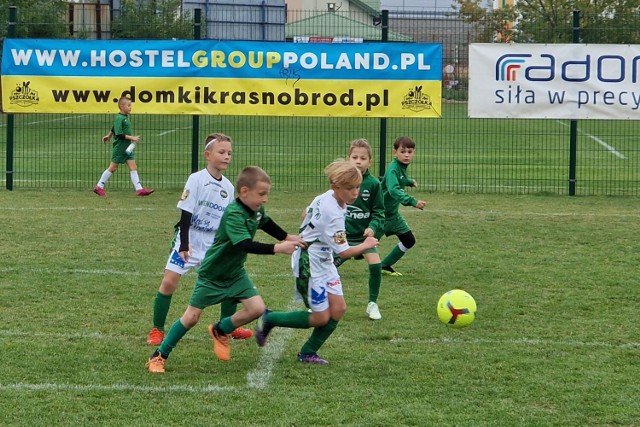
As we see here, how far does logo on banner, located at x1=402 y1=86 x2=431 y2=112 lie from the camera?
55.2 ft

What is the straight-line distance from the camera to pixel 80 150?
76.1 feet

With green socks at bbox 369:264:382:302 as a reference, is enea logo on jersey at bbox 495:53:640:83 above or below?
above

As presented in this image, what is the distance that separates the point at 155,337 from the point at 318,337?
134cm

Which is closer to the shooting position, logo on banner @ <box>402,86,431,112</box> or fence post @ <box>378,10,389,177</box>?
logo on banner @ <box>402,86,431,112</box>

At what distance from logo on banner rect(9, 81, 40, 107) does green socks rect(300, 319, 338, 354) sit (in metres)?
11.1

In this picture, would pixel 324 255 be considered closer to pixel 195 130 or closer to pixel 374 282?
pixel 374 282

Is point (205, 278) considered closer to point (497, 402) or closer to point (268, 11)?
point (497, 402)

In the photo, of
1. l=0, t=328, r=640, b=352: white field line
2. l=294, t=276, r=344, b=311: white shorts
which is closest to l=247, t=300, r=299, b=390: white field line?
l=0, t=328, r=640, b=352: white field line

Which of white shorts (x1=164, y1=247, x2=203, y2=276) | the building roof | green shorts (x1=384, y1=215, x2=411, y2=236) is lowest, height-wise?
white shorts (x1=164, y1=247, x2=203, y2=276)

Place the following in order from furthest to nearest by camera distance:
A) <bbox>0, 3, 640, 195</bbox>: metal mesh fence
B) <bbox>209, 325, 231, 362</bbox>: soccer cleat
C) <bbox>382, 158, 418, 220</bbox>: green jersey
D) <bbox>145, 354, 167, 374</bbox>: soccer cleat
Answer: <bbox>0, 3, 640, 195</bbox>: metal mesh fence
<bbox>382, 158, 418, 220</bbox>: green jersey
<bbox>209, 325, 231, 362</bbox>: soccer cleat
<bbox>145, 354, 167, 374</bbox>: soccer cleat

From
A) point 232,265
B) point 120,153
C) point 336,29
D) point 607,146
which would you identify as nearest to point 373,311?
point 232,265

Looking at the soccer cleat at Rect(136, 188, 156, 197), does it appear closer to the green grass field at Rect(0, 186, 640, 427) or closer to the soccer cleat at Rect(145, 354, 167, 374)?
the green grass field at Rect(0, 186, 640, 427)

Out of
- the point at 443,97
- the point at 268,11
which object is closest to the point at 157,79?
the point at 443,97

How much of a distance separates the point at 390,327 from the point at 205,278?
6.37 ft
